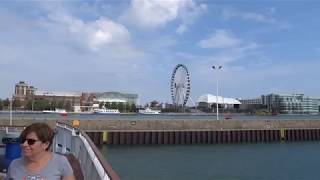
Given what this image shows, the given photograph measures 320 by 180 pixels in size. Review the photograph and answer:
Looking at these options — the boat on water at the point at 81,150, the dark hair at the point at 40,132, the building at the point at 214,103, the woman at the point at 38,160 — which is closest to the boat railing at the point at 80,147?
the boat on water at the point at 81,150

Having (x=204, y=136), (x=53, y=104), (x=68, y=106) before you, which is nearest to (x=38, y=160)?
(x=204, y=136)

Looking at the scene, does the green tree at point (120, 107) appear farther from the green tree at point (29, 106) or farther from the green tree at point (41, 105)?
the green tree at point (29, 106)

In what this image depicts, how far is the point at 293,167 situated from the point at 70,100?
167m

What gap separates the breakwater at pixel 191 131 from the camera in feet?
149

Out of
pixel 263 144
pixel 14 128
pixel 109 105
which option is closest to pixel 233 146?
pixel 263 144

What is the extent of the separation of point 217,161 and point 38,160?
32.1m

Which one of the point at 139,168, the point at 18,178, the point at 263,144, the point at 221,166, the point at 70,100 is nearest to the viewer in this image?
the point at 18,178

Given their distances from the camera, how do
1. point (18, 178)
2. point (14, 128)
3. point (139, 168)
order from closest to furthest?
point (18, 178)
point (14, 128)
point (139, 168)

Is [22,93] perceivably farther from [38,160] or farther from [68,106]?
[38,160]

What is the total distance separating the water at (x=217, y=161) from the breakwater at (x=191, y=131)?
5.83 feet

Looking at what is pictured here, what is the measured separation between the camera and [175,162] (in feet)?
110

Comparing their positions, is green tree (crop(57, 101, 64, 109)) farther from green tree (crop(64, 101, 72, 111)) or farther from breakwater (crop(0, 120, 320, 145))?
breakwater (crop(0, 120, 320, 145))

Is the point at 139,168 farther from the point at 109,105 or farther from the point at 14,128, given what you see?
the point at 109,105

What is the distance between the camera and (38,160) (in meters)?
3.38
